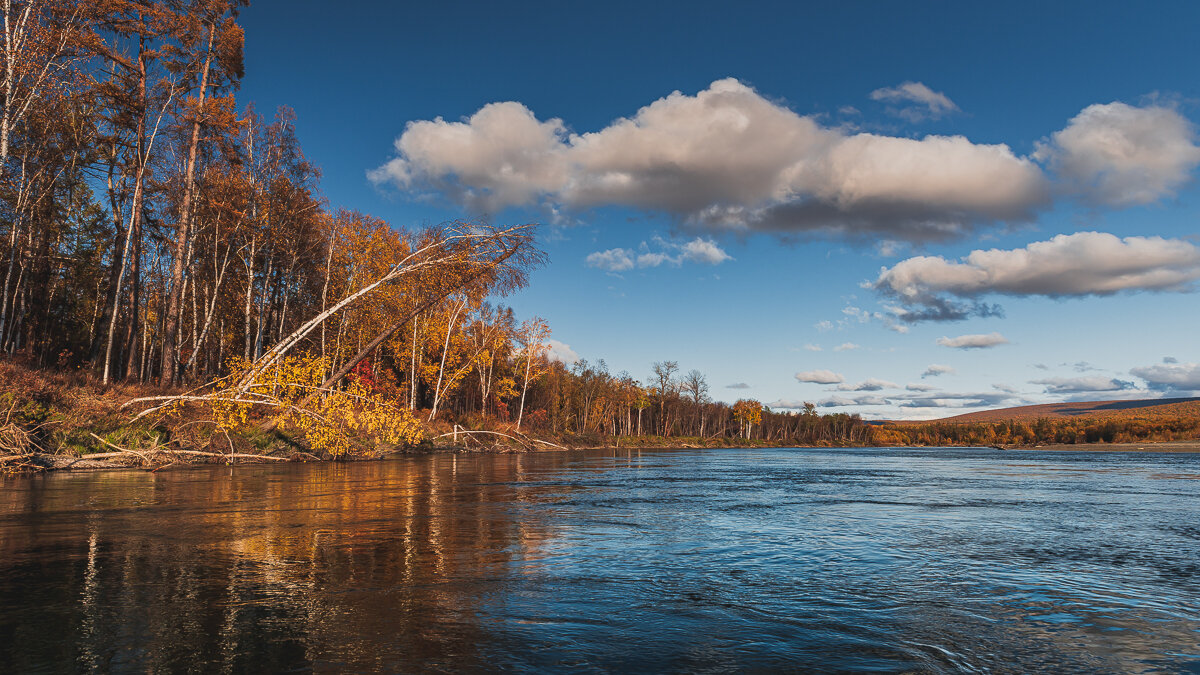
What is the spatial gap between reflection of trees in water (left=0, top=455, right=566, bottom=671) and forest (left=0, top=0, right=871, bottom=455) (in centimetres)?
776

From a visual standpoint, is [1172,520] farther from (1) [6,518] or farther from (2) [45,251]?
(2) [45,251]

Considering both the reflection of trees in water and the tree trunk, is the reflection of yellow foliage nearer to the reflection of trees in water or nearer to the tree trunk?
the reflection of trees in water

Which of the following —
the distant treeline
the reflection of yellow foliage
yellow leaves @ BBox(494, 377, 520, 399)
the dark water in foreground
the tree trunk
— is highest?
the tree trunk

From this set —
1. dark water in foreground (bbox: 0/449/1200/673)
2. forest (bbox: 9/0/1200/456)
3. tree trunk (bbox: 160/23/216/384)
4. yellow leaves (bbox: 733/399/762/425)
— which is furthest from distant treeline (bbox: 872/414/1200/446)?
tree trunk (bbox: 160/23/216/384)

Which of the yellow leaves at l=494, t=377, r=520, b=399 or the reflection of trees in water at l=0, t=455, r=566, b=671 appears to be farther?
the yellow leaves at l=494, t=377, r=520, b=399

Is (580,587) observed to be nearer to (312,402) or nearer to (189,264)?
(312,402)

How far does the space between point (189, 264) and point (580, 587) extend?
110ft

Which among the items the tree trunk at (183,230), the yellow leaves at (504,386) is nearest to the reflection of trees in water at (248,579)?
the tree trunk at (183,230)

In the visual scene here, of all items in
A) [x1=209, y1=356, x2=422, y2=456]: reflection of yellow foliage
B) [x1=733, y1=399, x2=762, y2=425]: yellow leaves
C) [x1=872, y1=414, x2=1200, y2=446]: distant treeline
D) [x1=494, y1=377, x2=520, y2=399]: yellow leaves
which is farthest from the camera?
[x1=733, y1=399, x2=762, y2=425]: yellow leaves

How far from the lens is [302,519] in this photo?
9.38m

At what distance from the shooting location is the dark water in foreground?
386 centimetres

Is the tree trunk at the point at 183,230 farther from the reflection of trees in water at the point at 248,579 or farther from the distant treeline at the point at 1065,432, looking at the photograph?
the distant treeline at the point at 1065,432

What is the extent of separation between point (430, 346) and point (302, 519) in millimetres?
44672

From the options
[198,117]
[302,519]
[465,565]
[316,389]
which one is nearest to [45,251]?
[198,117]
